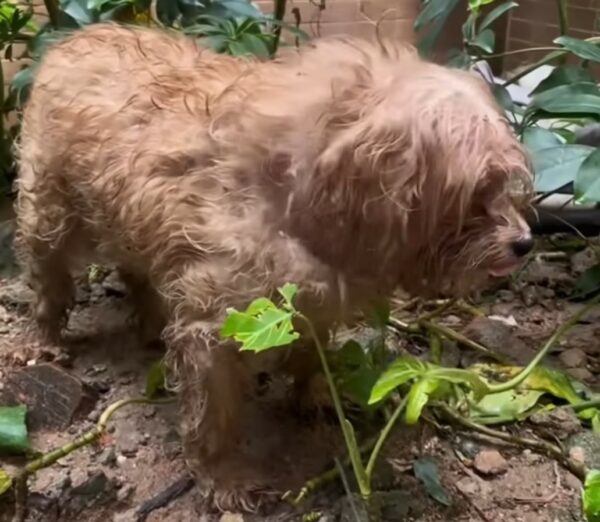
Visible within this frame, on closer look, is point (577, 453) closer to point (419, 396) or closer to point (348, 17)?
point (419, 396)

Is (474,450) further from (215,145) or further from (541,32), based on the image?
(541,32)

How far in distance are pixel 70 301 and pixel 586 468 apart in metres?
1.31

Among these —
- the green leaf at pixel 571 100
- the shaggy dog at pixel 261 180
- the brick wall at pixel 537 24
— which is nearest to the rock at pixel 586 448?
the shaggy dog at pixel 261 180

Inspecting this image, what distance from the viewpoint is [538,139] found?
7.64 ft

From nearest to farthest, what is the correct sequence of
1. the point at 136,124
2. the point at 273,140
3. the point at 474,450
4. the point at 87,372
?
the point at 273,140 → the point at 136,124 → the point at 474,450 → the point at 87,372


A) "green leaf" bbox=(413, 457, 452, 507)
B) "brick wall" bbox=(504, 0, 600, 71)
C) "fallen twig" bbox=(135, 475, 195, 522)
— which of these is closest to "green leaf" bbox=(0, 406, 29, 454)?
"fallen twig" bbox=(135, 475, 195, 522)

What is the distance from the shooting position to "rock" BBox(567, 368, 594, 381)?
253cm

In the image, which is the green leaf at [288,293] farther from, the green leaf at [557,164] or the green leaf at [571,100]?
the green leaf at [571,100]

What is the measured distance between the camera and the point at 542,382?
7.72 feet

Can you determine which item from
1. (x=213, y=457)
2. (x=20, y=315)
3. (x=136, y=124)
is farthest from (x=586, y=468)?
(x=20, y=315)

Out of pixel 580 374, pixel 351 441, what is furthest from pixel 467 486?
pixel 580 374

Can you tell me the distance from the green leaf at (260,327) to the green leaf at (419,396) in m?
0.26

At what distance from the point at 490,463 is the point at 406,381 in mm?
380

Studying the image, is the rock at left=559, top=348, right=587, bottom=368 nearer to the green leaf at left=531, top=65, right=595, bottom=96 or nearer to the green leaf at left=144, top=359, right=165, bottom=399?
the green leaf at left=531, top=65, right=595, bottom=96
